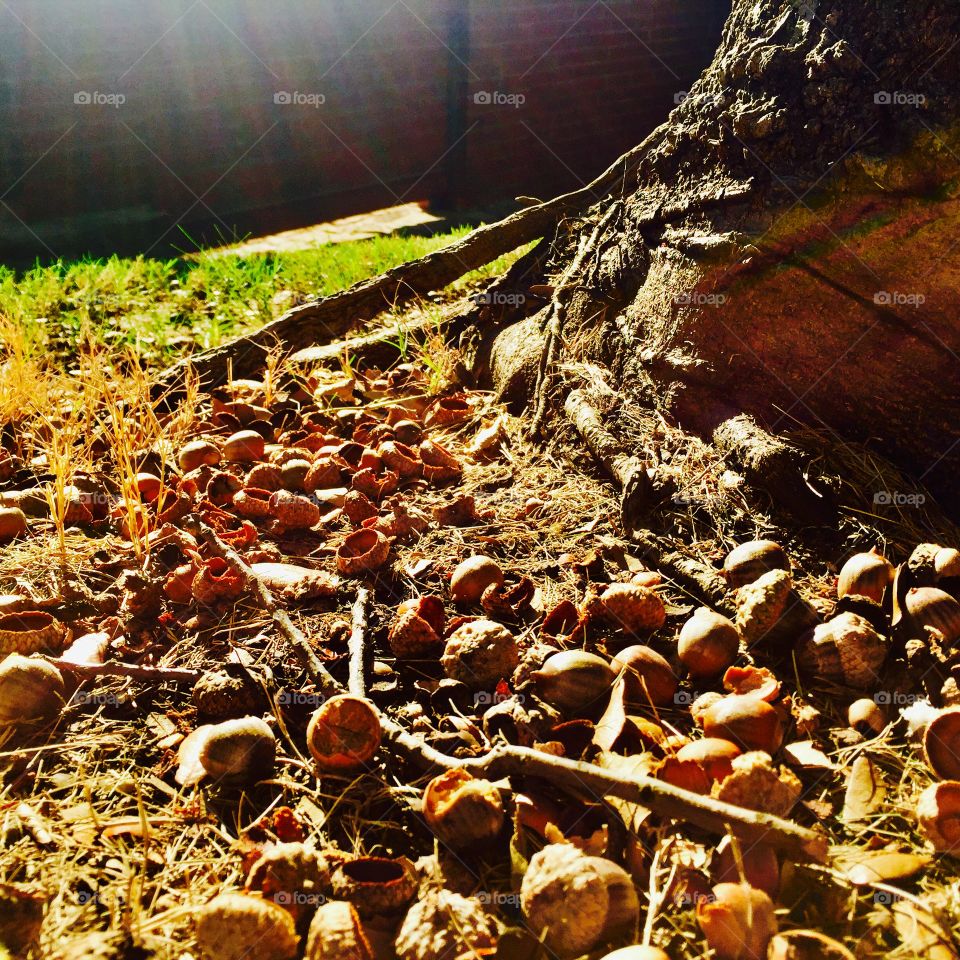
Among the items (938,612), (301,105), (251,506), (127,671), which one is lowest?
(127,671)

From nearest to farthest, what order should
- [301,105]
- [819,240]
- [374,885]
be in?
1. [374,885]
2. [819,240]
3. [301,105]

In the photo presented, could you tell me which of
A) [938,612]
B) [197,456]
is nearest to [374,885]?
[938,612]

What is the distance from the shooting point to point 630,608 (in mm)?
2309

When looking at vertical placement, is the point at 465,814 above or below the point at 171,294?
below

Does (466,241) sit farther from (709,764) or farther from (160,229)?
(160,229)

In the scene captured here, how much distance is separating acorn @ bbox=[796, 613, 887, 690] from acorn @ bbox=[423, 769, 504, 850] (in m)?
0.91

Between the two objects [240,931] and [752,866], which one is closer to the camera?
[240,931]

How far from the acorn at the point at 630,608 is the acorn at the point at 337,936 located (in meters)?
1.07

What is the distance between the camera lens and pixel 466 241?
4.52m

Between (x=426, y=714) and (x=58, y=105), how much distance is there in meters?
6.99

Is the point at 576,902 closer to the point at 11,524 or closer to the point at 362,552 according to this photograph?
the point at 362,552

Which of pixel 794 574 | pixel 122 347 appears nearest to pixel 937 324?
pixel 794 574

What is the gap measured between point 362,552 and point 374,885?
1.24m

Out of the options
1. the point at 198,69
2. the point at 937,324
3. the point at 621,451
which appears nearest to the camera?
the point at 937,324
